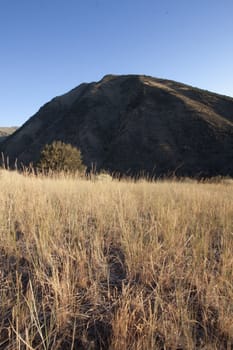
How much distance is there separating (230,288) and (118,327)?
932 millimetres

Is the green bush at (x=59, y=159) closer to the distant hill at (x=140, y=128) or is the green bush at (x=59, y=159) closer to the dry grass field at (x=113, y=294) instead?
the dry grass field at (x=113, y=294)

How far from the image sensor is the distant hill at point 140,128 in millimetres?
34812

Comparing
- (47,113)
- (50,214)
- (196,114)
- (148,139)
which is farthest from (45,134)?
(50,214)

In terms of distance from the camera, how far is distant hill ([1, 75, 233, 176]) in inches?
1371

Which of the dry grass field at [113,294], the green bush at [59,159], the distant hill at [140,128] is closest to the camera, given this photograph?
the dry grass field at [113,294]

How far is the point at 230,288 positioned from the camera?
6.62 ft

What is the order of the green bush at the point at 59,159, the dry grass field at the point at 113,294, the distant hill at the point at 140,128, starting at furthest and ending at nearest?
the distant hill at the point at 140,128
the green bush at the point at 59,159
the dry grass field at the point at 113,294

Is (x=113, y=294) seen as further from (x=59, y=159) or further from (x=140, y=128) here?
(x=140, y=128)

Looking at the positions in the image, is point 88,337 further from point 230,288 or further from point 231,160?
point 231,160

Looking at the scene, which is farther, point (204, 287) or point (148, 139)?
point (148, 139)

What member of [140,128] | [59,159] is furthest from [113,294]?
[140,128]

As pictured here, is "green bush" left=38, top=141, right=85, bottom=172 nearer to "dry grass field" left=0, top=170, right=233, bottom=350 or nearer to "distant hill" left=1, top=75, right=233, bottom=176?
"dry grass field" left=0, top=170, right=233, bottom=350

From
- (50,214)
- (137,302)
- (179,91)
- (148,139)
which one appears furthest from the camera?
(179,91)

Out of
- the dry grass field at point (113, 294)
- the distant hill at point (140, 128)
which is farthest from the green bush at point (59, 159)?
the distant hill at point (140, 128)
